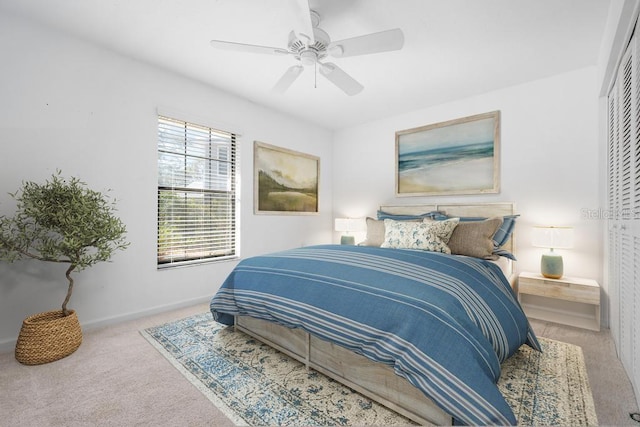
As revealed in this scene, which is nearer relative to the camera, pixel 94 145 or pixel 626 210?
pixel 626 210

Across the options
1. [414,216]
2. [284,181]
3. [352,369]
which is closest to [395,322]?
[352,369]

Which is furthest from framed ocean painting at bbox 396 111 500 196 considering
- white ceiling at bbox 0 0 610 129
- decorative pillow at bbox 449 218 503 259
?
decorative pillow at bbox 449 218 503 259

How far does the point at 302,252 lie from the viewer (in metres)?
2.37

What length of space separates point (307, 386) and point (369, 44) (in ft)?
7.32

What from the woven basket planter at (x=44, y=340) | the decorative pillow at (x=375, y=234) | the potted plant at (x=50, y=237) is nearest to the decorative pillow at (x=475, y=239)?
the decorative pillow at (x=375, y=234)

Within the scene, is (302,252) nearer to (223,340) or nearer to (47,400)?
(223,340)

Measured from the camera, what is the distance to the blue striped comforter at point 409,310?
1.22 meters

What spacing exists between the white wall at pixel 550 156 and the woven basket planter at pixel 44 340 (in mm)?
3975

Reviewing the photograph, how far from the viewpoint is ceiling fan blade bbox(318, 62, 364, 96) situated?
90.2 inches

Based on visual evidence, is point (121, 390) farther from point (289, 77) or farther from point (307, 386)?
point (289, 77)

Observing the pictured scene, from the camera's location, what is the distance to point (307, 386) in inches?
66.0

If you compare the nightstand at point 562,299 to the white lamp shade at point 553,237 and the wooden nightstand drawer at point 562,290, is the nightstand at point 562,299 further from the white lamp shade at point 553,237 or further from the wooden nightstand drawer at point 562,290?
the white lamp shade at point 553,237

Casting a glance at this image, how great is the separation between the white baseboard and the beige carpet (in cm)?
8

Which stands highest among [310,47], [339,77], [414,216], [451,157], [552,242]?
[310,47]
